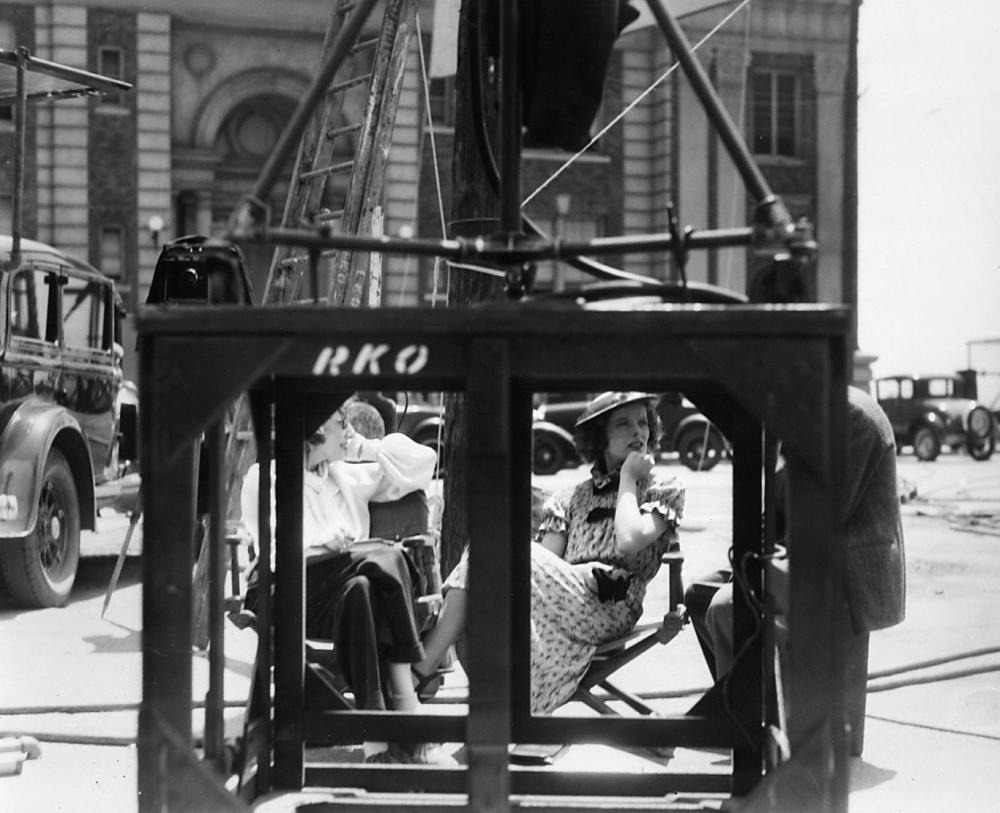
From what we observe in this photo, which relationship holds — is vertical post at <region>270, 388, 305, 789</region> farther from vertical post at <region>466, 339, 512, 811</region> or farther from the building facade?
the building facade

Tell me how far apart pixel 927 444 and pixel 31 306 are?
21.4 metres

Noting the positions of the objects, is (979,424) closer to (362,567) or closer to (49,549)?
(49,549)

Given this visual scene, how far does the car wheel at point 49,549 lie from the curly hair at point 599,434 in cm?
416

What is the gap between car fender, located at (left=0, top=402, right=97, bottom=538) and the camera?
7.89 m

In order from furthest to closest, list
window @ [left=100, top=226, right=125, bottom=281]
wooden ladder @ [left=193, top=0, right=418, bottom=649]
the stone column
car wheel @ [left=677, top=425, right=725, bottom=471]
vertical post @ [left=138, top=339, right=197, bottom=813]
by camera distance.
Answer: the stone column → window @ [left=100, top=226, right=125, bottom=281] → car wheel @ [left=677, top=425, right=725, bottom=471] → wooden ladder @ [left=193, top=0, right=418, bottom=649] → vertical post @ [left=138, top=339, right=197, bottom=813]

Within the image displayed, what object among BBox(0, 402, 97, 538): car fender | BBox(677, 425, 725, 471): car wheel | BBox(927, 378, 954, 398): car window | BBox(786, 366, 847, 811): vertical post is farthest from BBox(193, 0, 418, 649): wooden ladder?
BBox(927, 378, 954, 398): car window

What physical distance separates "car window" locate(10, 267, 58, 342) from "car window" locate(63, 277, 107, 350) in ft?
0.78

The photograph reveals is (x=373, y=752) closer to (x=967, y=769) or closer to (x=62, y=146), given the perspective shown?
(x=967, y=769)

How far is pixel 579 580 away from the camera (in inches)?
185

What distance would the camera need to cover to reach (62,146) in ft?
82.0

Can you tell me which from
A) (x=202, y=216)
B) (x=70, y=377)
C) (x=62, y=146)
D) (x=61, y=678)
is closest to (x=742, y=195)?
(x=202, y=216)

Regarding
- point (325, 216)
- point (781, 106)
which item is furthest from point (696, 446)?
point (325, 216)

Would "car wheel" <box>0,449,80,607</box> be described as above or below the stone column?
Result: below

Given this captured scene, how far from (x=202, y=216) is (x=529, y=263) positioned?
24152 millimetres
